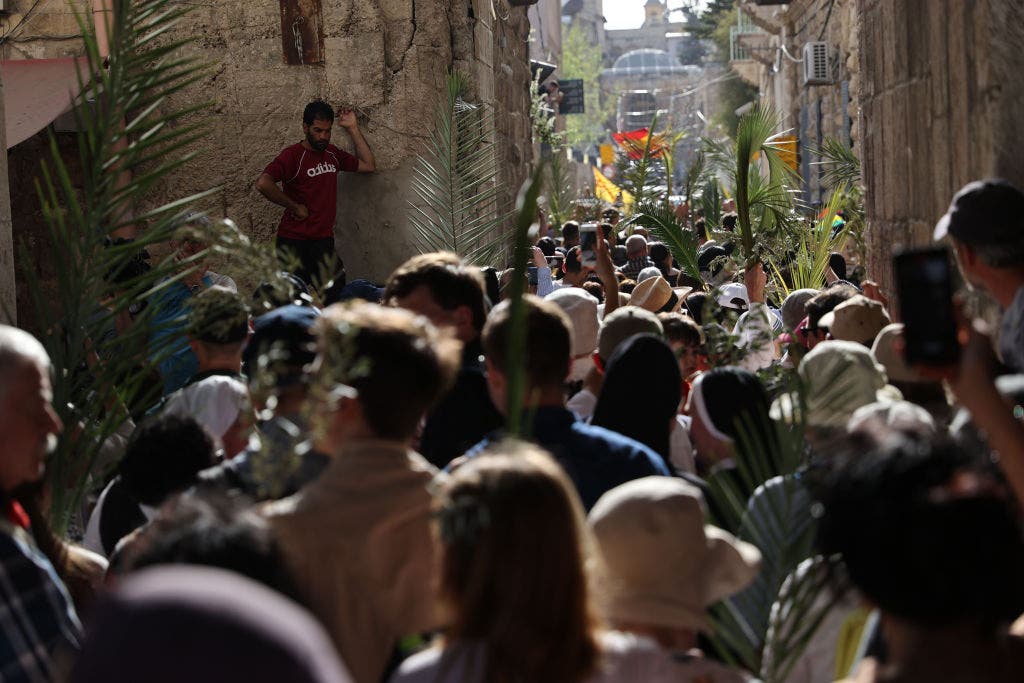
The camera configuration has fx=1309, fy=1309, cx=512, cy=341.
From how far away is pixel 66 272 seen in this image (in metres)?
3.90

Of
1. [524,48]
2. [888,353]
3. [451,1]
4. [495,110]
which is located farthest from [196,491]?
[524,48]

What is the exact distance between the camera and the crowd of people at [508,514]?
1.63 meters

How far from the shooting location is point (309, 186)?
755 cm

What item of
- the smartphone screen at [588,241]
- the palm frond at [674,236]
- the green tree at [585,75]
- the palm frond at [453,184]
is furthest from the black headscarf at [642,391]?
the green tree at [585,75]

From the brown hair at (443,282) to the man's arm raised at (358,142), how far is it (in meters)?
4.18

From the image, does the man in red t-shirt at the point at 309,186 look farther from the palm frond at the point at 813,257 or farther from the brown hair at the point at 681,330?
the brown hair at the point at 681,330

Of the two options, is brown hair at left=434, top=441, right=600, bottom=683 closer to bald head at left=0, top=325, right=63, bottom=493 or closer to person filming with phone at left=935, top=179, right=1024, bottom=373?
bald head at left=0, top=325, right=63, bottom=493

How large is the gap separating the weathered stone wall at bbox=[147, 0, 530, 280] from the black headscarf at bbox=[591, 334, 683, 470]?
4.64 m

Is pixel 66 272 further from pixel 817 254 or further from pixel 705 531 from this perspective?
pixel 817 254

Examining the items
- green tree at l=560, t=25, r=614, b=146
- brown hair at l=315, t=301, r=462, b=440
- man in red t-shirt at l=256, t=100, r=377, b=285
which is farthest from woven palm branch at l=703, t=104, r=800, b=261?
green tree at l=560, t=25, r=614, b=146

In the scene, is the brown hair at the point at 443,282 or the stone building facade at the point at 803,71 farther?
the stone building facade at the point at 803,71

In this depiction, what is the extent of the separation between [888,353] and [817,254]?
4402 millimetres

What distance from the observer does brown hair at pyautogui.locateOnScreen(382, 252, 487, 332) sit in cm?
382

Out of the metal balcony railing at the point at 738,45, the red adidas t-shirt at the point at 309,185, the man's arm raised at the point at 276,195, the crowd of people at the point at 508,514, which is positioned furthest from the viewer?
the metal balcony railing at the point at 738,45
